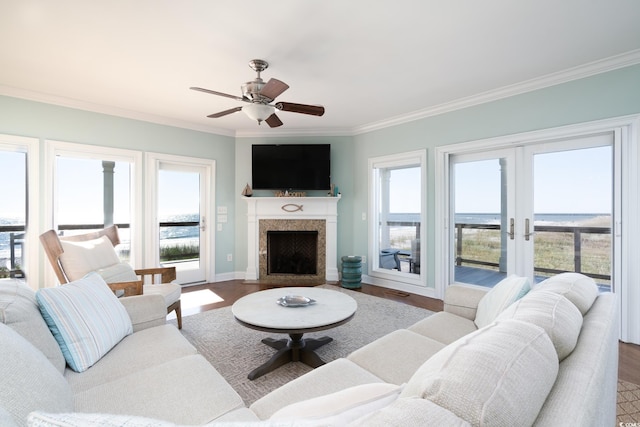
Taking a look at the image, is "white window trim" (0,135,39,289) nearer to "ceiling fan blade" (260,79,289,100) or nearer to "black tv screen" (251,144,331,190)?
"black tv screen" (251,144,331,190)

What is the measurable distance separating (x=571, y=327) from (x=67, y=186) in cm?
499

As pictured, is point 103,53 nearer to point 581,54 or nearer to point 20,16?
point 20,16

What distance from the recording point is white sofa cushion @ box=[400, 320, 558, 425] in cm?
57

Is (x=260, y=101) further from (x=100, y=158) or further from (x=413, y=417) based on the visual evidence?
(x=100, y=158)

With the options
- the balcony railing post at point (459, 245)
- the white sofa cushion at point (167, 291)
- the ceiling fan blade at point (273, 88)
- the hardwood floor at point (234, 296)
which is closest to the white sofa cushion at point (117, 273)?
the white sofa cushion at point (167, 291)

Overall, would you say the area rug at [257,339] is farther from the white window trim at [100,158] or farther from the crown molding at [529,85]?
the crown molding at [529,85]

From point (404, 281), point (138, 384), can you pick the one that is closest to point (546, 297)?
point (138, 384)

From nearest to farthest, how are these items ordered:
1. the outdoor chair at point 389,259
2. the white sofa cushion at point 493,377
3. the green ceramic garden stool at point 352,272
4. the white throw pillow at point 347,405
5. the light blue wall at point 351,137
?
the white sofa cushion at point 493,377 < the white throw pillow at point 347,405 < the light blue wall at point 351,137 < the green ceramic garden stool at point 352,272 < the outdoor chair at point 389,259

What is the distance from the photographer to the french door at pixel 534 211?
2.93m

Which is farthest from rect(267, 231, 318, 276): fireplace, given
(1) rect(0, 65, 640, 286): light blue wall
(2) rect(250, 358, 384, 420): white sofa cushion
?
(2) rect(250, 358, 384, 420): white sofa cushion

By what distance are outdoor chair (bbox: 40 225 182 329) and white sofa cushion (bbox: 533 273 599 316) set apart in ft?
8.94

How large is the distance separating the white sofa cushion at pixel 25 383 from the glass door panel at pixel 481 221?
398 centimetres

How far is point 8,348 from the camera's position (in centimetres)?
87

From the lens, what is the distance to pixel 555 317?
0.92 metres
